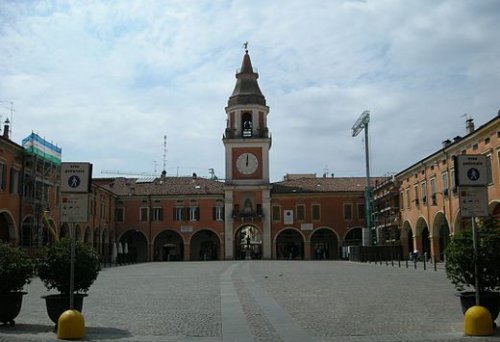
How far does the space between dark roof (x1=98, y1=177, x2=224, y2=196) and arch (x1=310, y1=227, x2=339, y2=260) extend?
34.3 ft

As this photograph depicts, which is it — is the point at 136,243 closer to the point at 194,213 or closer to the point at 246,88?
the point at 194,213

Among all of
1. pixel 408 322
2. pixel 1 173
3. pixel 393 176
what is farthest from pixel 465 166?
pixel 393 176

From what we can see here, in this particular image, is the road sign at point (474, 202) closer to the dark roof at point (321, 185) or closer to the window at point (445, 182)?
the window at point (445, 182)

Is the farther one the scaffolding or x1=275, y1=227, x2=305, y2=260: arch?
x1=275, y1=227, x2=305, y2=260: arch

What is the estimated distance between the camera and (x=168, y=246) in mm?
58906

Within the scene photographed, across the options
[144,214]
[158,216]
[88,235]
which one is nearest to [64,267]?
[88,235]

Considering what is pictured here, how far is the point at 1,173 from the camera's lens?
3130 cm

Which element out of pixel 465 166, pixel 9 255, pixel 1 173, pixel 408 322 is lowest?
pixel 408 322

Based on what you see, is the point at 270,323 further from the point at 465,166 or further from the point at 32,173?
the point at 32,173

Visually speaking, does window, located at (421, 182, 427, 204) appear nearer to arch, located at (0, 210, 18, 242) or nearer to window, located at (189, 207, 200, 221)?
window, located at (189, 207, 200, 221)

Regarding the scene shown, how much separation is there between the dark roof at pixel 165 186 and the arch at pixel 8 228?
26.1 m

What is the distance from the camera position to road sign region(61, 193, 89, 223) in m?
9.41

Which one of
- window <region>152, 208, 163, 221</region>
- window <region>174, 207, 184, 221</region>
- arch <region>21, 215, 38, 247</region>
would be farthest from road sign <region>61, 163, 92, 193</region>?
window <region>152, 208, 163, 221</region>

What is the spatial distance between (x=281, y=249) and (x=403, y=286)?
39745 mm
